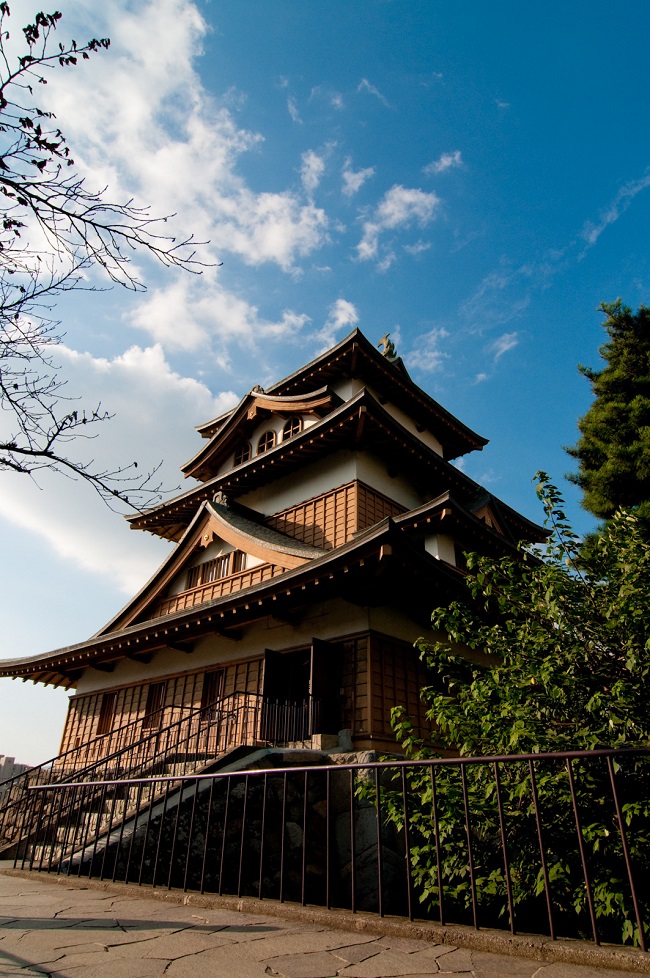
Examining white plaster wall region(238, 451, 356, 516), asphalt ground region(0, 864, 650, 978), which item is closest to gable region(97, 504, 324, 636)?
white plaster wall region(238, 451, 356, 516)

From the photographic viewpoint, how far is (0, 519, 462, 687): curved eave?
9242 millimetres

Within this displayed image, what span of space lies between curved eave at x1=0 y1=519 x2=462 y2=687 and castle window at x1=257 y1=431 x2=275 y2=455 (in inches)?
263

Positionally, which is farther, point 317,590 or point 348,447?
point 348,447

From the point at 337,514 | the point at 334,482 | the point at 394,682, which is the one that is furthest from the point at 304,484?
the point at 394,682

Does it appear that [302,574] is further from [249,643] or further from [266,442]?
[266,442]

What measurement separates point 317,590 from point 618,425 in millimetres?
8645

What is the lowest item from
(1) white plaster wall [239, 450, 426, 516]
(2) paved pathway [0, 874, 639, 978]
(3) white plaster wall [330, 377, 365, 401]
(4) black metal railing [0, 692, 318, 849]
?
(2) paved pathway [0, 874, 639, 978]

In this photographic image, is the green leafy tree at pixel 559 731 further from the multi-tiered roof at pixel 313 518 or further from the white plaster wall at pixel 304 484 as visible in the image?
the white plaster wall at pixel 304 484

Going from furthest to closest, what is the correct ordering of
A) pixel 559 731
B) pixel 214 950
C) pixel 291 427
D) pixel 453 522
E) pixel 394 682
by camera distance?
1. pixel 291 427
2. pixel 453 522
3. pixel 394 682
4. pixel 559 731
5. pixel 214 950

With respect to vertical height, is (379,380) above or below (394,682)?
above

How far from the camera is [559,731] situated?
477cm

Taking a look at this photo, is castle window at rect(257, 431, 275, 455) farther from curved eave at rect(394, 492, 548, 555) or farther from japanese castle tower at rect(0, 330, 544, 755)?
curved eave at rect(394, 492, 548, 555)

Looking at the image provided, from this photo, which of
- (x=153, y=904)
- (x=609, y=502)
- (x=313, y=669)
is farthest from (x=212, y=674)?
(x=609, y=502)

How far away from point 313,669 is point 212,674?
12.3ft
